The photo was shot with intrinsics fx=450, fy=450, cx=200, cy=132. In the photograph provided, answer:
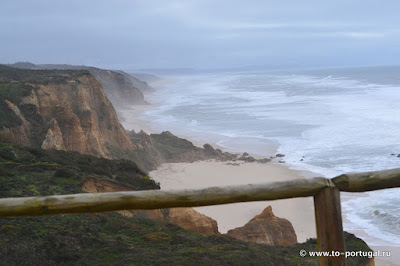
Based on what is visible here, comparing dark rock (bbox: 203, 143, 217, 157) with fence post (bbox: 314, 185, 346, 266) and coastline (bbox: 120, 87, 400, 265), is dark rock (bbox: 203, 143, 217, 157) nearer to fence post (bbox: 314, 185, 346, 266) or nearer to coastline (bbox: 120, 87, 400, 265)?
coastline (bbox: 120, 87, 400, 265)

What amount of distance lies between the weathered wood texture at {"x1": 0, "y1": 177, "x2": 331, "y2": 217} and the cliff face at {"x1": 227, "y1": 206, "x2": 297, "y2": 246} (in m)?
8.76

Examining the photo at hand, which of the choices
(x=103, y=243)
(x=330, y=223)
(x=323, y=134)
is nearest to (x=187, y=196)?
(x=330, y=223)

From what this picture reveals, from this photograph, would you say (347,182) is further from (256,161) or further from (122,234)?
(256,161)

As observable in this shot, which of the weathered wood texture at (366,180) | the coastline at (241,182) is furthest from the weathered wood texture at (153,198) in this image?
the coastline at (241,182)

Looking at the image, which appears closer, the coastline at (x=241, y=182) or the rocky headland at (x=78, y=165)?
the rocky headland at (x=78, y=165)

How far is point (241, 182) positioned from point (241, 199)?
62.7 ft

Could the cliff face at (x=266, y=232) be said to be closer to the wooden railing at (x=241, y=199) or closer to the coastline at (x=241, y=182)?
the coastline at (x=241, y=182)

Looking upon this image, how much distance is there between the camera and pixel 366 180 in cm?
315

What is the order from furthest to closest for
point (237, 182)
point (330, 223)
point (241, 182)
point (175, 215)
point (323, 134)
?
1. point (323, 134)
2. point (241, 182)
3. point (237, 182)
4. point (175, 215)
5. point (330, 223)

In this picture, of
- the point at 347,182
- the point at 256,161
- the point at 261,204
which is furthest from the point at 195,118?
the point at 347,182

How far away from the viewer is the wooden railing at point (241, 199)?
10.1 ft

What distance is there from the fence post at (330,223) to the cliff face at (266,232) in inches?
342

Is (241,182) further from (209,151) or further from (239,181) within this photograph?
(209,151)

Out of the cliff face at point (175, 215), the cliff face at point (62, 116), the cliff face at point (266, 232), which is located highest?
the cliff face at point (62, 116)
